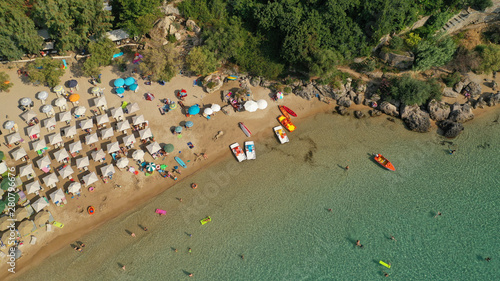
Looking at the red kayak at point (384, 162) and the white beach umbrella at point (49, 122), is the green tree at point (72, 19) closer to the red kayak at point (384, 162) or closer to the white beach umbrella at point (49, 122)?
the white beach umbrella at point (49, 122)

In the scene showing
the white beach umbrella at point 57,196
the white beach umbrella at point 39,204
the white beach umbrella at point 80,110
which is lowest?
the white beach umbrella at point 39,204

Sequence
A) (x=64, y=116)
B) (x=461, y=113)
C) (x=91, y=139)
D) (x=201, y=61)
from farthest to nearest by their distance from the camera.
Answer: (x=461, y=113) < (x=201, y=61) < (x=64, y=116) < (x=91, y=139)

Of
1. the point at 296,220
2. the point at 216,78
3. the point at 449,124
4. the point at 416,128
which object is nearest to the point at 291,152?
the point at 296,220

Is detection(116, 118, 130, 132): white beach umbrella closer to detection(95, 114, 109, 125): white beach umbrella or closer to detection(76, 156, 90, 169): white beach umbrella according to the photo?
detection(95, 114, 109, 125): white beach umbrella

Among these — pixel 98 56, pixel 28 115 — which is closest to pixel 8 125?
pixel 28 115

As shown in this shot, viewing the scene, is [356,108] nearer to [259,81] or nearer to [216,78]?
[259,81]

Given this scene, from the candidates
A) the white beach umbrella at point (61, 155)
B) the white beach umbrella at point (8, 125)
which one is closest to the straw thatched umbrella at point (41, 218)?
the white beach umbrella at point (61, 155)

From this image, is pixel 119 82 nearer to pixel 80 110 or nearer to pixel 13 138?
pixel 80 110
